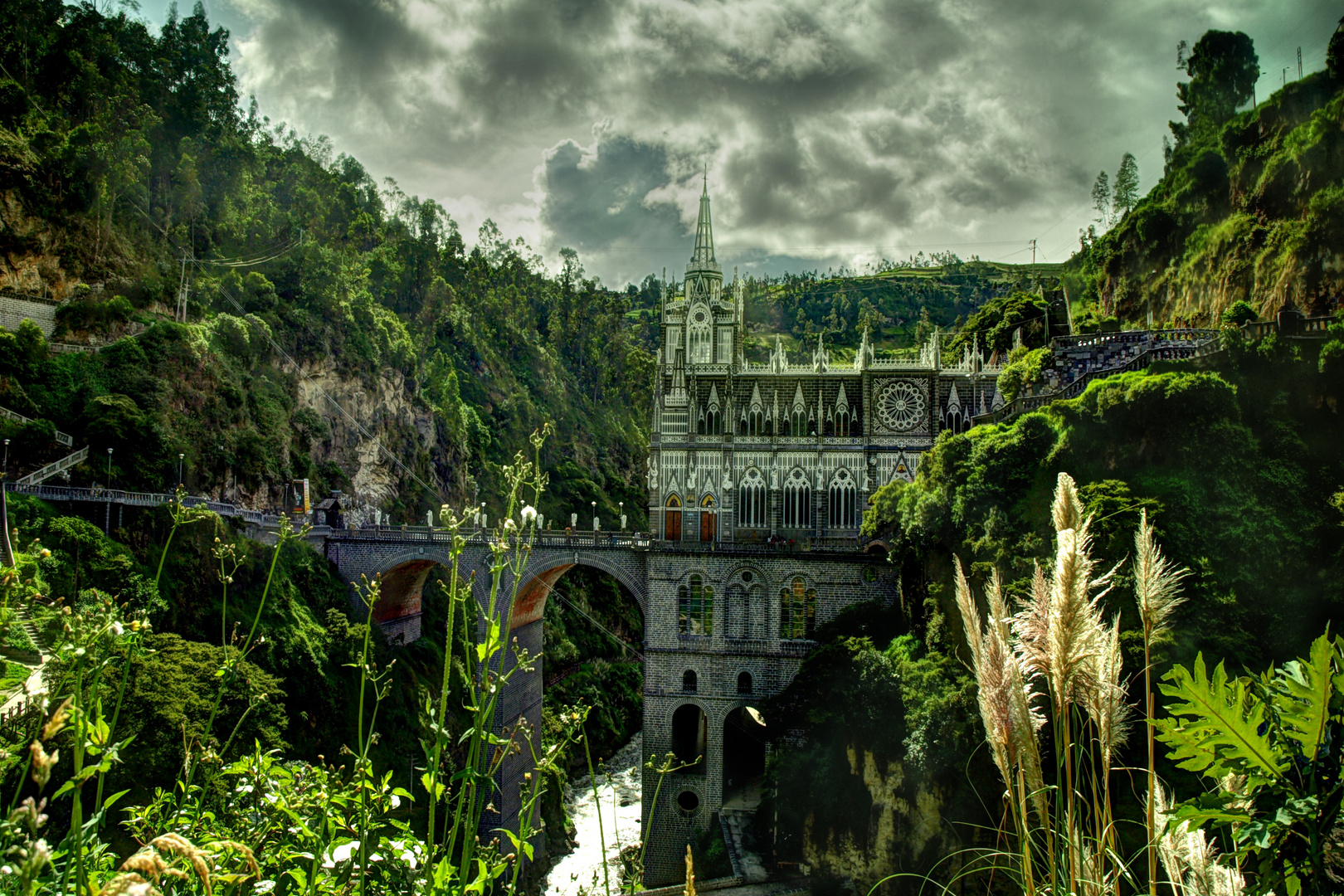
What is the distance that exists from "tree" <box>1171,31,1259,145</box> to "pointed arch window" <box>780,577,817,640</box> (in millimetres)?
34739

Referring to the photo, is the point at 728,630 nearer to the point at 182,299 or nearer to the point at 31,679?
the point at 31,679

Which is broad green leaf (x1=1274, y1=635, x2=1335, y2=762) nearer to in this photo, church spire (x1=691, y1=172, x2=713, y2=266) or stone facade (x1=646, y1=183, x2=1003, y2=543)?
stone facade (x1=646, y1=183, x2=1003, y2=543)

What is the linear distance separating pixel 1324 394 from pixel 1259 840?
81.3 feet

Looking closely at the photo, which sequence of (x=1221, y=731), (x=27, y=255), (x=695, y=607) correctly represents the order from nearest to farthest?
(x=1221, y=731)
(x=695, y=607)
(x=27, y=255)

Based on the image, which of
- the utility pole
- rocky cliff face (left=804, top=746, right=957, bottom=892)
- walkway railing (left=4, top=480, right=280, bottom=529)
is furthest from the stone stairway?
the utility pole

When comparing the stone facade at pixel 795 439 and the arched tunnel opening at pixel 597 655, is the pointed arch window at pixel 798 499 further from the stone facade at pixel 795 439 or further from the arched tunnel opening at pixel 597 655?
the arched tunnel opening at pixel 597 655

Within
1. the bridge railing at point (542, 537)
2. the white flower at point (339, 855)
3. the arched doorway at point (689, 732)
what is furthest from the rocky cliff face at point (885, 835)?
the white flower at point (339, 855)

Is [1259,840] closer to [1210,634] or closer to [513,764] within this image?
[1210,634]

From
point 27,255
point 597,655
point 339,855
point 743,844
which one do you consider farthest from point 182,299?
point 339,855

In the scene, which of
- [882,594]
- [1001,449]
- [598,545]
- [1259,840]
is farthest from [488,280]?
[1259,840]

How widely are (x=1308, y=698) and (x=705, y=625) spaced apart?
37.2 metres

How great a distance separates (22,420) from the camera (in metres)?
33.9

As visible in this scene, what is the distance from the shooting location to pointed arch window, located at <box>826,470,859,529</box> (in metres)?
44.4

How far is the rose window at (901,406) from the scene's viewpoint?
44531 mm
